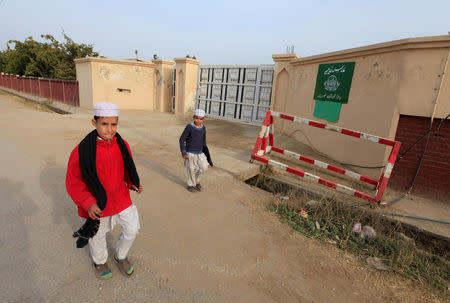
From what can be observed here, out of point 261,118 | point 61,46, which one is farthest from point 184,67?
point 61,46

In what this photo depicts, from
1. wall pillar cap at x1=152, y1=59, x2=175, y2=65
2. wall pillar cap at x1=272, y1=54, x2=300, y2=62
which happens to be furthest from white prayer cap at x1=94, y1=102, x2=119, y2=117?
wall pillar cap at x1=152, y1=59, x2=175, y2=65

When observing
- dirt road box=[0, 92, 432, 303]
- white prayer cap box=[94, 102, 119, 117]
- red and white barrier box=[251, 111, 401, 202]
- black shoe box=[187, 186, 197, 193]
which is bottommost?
dirt road box=[0, 92, 432, 303]

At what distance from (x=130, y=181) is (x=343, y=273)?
232 centimetres

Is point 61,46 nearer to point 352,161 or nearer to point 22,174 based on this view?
point 22,174

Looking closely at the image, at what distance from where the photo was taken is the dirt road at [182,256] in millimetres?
2189

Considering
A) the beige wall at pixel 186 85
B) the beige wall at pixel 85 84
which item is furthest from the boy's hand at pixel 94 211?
the beige wall at pixel 85 84

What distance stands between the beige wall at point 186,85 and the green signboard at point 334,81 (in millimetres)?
7777

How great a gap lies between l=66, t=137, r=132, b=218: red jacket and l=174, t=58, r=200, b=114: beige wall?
12048 mm

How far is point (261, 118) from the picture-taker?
38.6 ft

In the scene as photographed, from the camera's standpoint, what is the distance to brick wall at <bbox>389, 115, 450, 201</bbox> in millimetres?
4754

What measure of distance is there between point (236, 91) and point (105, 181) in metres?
10.9

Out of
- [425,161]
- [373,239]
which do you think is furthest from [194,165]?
[425,161]

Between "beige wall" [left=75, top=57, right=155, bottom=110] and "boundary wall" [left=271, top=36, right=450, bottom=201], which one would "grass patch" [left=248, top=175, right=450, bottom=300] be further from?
"beige wall" [left=75, top=57, right=155, bottom=110]

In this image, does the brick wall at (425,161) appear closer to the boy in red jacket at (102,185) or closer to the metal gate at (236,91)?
the boy in red jacket at (102,185)
